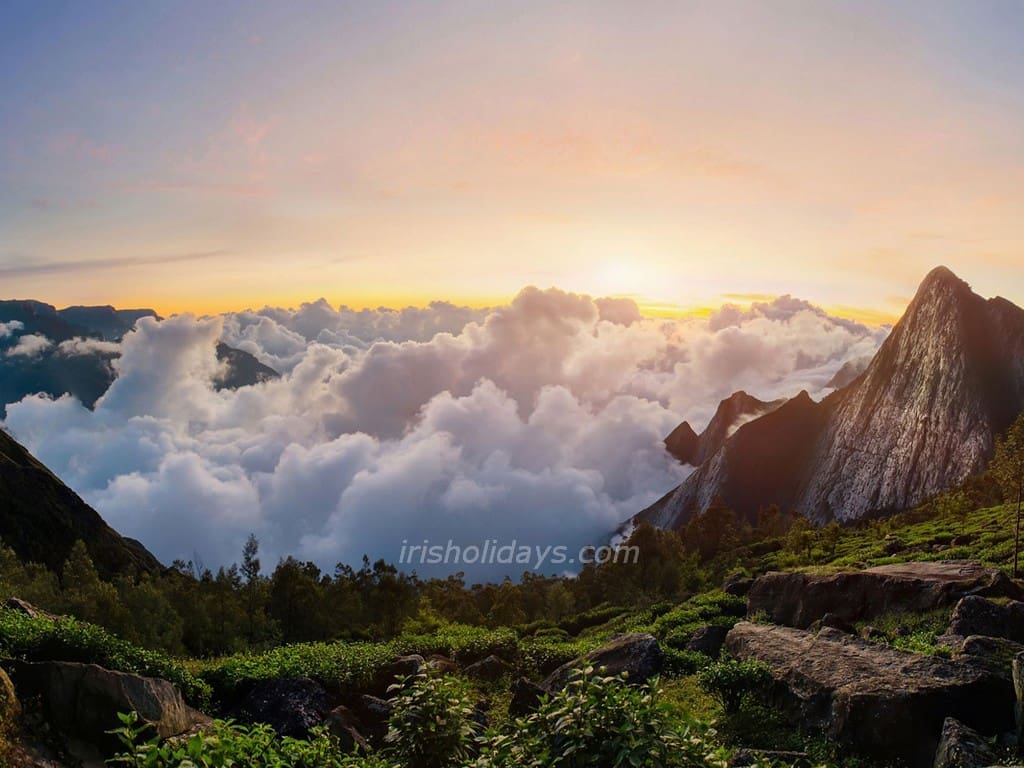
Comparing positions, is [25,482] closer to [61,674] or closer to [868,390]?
[61,674]

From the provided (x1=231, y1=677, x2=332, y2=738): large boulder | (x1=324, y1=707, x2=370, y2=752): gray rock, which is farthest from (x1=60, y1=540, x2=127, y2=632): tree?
(x1=324, y1=707, x2=370, y2=752): gray rock

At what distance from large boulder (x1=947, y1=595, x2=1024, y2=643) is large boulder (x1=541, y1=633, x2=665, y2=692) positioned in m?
9.23

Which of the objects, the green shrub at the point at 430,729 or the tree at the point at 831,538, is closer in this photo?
the green shrub at the point at 430,729

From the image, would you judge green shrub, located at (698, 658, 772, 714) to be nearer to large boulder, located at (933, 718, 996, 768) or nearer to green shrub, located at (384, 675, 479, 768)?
large boulder, located at (933, 718, 996, 768)

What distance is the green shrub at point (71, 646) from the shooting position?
629 inches

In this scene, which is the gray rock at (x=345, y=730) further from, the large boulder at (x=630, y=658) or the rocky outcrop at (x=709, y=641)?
the rocky outcrop at (x=709, y=641)

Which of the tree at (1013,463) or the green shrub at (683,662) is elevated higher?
the tree at (1013,463)

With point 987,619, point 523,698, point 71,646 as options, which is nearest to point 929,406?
point 987,619

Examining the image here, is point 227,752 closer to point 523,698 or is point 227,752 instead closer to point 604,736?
point 604,736

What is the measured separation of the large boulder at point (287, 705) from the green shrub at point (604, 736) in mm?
11665

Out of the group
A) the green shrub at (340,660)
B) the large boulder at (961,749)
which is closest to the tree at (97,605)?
the green shrub at (340,660)

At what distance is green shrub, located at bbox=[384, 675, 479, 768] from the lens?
1045cm

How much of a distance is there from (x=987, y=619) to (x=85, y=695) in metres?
24.9

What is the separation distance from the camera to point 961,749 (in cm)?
1376
